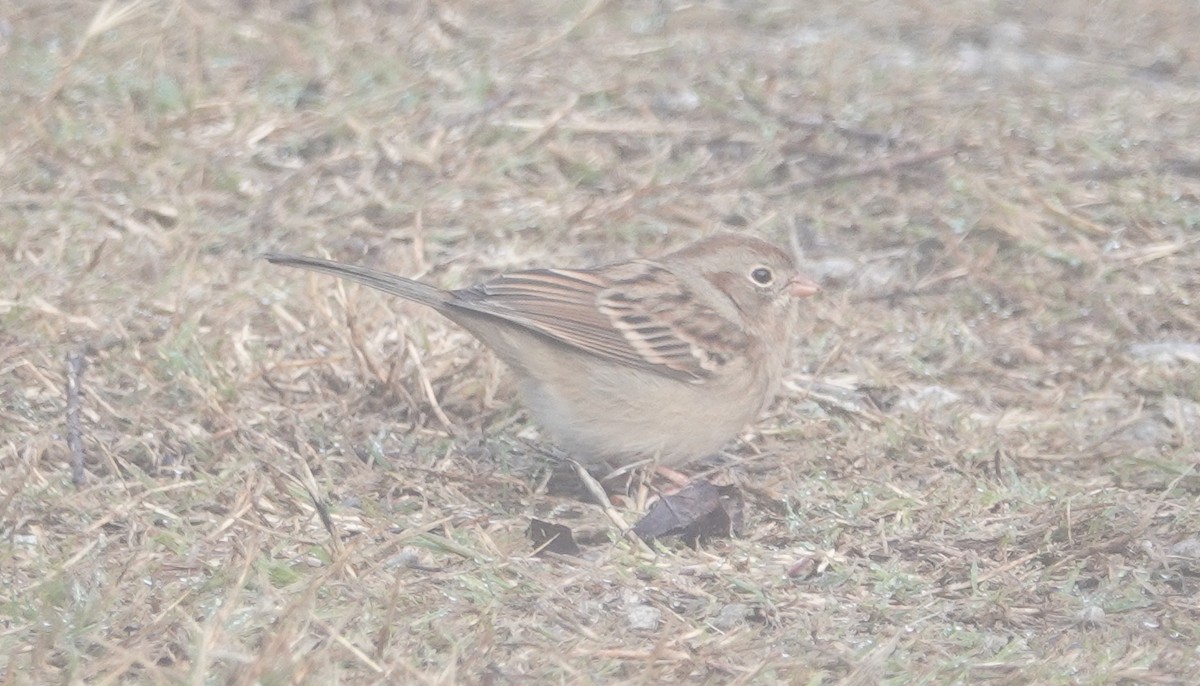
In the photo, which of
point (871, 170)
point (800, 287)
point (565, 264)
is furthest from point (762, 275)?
point (871, 170)

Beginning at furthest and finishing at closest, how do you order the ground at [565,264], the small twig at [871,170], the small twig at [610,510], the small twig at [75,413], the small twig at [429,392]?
1. the small twig at [871,170]
2. the small twig at [429,392]
3. the small twig at [75,413]
4. the small twig at [610,510]
5. the ground at [565,264]

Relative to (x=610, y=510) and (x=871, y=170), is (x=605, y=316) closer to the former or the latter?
(x=610, y=510)

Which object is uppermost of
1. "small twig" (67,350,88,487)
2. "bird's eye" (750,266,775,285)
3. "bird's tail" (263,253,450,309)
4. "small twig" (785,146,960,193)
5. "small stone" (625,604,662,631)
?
"bird's tail" (263,253,450,309)

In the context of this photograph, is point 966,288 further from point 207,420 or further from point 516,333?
point 207,420

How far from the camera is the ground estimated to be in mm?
3625

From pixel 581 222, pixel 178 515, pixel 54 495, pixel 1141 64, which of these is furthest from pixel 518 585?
pixel 1141 64

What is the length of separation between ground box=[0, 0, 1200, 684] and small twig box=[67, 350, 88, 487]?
0.01 metres

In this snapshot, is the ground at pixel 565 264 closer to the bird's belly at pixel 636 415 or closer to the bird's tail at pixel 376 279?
the bird's belly at pixel 636 415

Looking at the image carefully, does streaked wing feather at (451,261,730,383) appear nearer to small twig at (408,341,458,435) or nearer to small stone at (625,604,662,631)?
small twig at (408,341,458,435)

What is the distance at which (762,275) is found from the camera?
16.7ft

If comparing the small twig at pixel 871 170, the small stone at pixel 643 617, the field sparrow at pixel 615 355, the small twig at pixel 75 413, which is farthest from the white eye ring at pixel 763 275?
the small twig at pixel 75 413

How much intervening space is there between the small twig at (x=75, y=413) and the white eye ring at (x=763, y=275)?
188 centimetres

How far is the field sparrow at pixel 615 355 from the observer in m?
4.60

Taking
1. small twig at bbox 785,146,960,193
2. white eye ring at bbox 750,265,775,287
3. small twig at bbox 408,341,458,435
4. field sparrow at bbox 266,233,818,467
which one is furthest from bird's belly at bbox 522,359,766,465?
small twig at bbox 785,146,960,193
